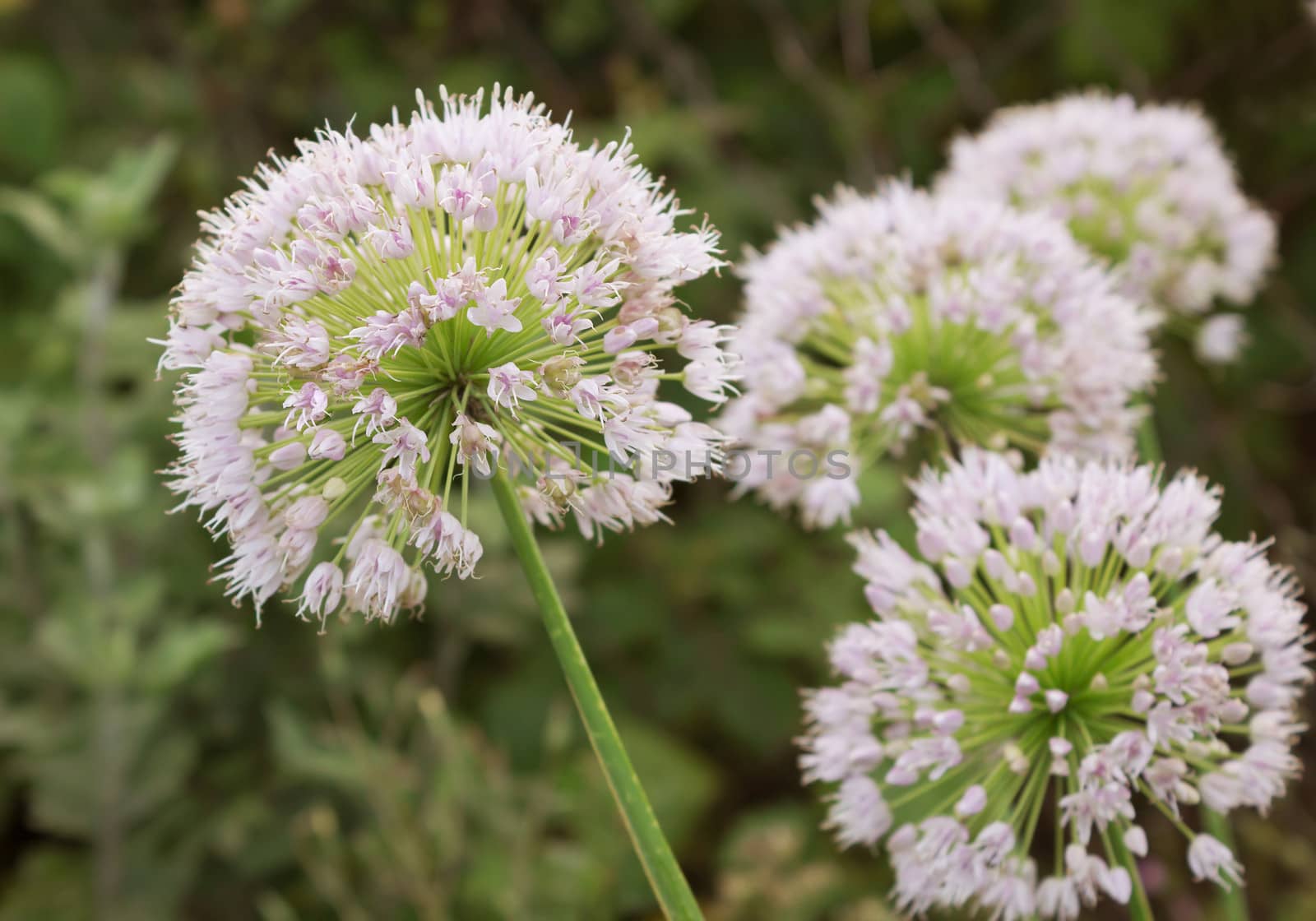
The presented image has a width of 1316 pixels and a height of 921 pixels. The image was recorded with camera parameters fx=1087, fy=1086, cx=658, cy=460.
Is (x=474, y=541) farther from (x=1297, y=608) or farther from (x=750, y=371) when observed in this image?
(x=1297, y=608)

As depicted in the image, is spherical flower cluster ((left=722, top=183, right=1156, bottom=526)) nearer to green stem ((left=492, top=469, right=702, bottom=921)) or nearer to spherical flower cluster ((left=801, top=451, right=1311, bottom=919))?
spherical flower cluster ((left=801, top=451, right=1311, bottom=919))

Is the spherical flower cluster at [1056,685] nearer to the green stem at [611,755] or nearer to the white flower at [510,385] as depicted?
the green stem at [611,755]

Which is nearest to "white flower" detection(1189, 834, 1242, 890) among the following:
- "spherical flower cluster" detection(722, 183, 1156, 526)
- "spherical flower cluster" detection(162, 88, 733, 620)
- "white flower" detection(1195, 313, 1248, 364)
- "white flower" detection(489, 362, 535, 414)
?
"spherical flower cluster" detection(722, 183, 1156, 526)

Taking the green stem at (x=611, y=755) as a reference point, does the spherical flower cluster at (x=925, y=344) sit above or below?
above

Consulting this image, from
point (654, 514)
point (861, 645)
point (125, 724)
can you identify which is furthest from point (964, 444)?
point (125, 724)

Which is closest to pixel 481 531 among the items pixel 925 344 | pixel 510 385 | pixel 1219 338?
pixel 925 344

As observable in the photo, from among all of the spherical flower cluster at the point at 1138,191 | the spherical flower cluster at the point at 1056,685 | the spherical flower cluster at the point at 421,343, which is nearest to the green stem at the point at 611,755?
the spherical flower cluster at the point at 421,343
